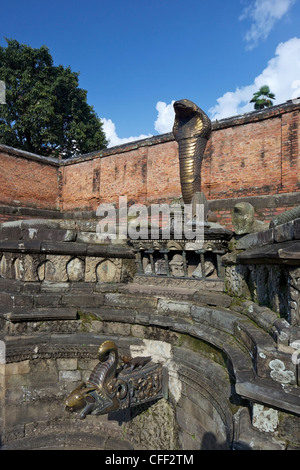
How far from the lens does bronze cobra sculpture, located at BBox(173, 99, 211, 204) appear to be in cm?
507

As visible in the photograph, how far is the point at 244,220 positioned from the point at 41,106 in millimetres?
16930

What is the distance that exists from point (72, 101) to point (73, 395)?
19806 mm

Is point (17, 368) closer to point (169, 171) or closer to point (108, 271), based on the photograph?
→ point (108, 271)

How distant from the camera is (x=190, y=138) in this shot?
17.0 ft

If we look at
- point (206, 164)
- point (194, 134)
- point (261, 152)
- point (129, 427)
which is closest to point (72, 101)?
point (206, 164)

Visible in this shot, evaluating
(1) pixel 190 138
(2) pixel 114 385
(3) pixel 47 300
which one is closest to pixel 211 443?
(2) pixel 114 385

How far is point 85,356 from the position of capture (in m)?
3.83

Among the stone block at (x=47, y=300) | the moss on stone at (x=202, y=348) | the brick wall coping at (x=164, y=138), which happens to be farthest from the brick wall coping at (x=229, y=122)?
the stone block at (x=47, y=300)

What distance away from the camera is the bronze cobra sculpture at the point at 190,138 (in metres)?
5.07

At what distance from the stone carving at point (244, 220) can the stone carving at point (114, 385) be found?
6.75ft

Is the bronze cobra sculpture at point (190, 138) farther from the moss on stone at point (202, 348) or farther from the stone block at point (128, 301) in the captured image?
the moss on stone at point (202, 348)

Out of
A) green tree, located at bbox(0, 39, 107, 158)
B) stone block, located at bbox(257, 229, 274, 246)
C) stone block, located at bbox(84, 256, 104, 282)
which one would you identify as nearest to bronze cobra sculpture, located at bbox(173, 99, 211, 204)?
stone block, located at bbox(84, 256, 104, 282)

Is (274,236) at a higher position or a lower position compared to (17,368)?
higher
